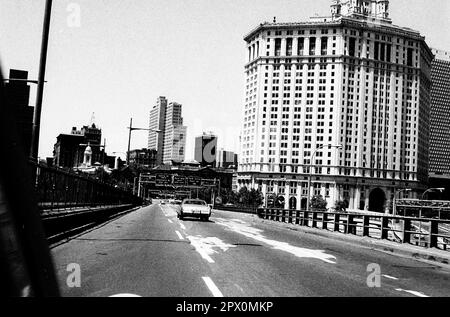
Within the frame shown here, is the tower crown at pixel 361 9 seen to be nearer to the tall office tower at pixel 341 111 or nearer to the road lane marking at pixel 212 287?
the tall office tower at pixel 341 111

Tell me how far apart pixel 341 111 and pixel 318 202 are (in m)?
32.7

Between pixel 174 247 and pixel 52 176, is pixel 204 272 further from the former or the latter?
pixel 52 176

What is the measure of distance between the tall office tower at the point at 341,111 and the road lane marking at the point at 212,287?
139378 millimetres

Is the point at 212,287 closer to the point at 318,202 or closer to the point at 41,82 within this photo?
the point at 41,82

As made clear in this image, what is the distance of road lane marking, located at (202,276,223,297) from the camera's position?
19.2 feet

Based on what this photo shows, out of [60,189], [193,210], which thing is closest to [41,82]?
[60,189]

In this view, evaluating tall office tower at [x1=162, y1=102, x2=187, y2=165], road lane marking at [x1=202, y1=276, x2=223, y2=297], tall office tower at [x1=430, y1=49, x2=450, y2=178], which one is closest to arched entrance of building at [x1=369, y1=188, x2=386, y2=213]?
tall office tower at [x1=430, y1=49, x2=450, y2=178]

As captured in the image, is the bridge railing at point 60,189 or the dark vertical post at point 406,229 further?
the dark vertical post at point 406,229

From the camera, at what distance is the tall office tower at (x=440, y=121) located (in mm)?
75188

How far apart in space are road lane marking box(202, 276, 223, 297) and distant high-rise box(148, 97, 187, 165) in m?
81.3

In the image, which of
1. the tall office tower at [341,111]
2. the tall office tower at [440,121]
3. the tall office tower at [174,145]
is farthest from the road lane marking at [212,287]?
the tall office tower at [341,111]

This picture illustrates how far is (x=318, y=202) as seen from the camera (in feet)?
446

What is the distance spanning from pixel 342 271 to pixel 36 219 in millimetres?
6862

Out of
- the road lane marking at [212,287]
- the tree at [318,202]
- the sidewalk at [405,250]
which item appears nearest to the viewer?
the road lane marking at [212,287]
